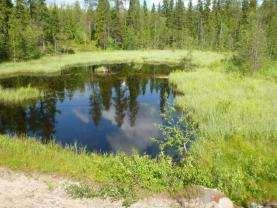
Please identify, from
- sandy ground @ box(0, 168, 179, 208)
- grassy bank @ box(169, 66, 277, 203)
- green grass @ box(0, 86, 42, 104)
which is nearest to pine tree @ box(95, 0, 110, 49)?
green grass @ box(0, 86, 42, 104)

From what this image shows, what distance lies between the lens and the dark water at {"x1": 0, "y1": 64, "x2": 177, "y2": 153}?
2873 cm

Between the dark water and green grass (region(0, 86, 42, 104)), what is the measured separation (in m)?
1.13

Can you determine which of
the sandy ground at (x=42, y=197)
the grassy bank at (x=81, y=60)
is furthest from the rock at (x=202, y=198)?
the grassy bank at (x=81, y=60)

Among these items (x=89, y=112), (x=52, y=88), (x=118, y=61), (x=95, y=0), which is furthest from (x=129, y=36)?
(x=89, y=112)

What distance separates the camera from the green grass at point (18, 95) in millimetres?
39469

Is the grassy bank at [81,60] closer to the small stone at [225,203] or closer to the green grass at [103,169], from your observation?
the green grass at [103,169]

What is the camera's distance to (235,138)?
2353 centimetres

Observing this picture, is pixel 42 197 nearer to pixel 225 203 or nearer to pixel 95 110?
pixel 225 203

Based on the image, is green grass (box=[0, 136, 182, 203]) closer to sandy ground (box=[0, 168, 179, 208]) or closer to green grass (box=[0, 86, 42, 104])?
sandy ground (box=[0, 168, 179, 208])

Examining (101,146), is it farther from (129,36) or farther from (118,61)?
(129,36)

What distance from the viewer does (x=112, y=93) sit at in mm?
45656

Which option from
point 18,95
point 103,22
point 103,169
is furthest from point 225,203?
point 103,22

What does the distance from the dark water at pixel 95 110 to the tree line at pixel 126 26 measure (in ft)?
53.1

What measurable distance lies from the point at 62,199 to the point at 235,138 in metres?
11.4
